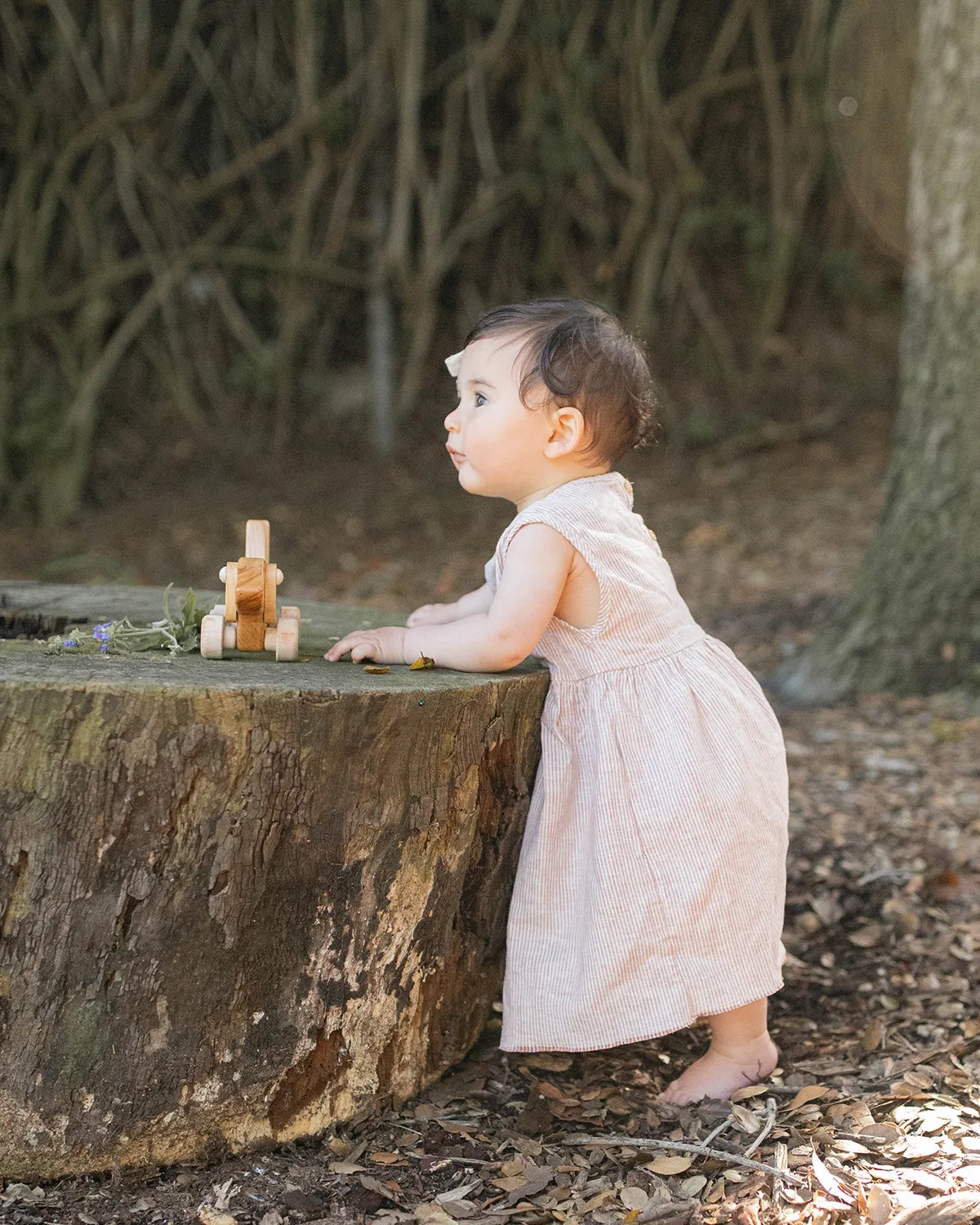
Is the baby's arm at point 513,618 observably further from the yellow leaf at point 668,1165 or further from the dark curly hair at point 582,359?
the yellow leaf at point 668,1165

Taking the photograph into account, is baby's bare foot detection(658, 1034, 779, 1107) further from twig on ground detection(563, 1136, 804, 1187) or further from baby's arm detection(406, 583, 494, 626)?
baby's arm detection(406, 583, 494, 626)

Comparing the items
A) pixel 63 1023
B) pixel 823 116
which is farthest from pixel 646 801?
pixel 823 116

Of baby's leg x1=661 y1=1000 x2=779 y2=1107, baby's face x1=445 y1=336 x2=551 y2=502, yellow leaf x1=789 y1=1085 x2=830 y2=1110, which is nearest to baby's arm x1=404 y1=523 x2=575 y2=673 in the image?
baby's face x1=445 y1=336 x2=551 y2=502

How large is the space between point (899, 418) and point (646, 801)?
204 cm

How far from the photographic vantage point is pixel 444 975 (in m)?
1.98

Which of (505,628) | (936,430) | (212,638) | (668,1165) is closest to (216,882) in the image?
(212,638)

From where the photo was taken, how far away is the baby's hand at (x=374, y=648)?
75.0 inches

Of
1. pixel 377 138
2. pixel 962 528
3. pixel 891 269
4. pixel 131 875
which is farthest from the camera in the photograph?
pixel 891 269

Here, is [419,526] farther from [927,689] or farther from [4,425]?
[927,689]

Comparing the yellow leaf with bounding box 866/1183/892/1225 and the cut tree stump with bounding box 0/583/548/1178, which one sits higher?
the cut tree stump with bounding box 0/583/548/1178

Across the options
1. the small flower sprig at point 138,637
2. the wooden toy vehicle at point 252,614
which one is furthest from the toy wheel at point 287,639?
the small flower sprig at point 138,637

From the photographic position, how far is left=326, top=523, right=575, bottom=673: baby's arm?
1.88 metres

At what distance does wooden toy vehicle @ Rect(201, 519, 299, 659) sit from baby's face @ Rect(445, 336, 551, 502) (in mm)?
329

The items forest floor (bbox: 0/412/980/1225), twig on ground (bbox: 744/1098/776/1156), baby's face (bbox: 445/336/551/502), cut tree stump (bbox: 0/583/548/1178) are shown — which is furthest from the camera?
baby's face (bbox: 445/336/551/502)
